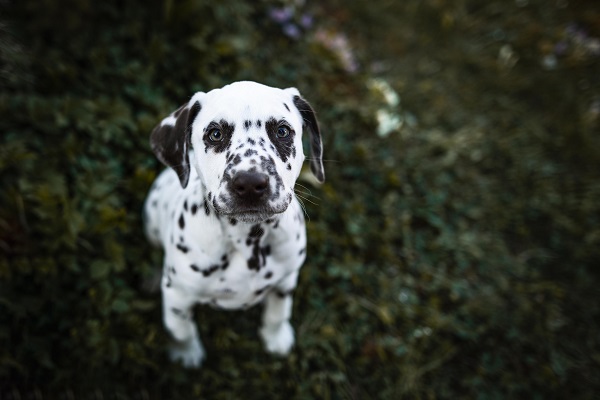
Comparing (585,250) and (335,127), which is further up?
(335,127)

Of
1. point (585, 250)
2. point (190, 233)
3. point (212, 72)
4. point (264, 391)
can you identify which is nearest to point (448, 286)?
point (585, 250)

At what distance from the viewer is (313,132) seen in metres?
2.49

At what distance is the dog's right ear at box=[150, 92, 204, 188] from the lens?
7.27 ft

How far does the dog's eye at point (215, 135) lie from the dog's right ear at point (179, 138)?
20 centimetres

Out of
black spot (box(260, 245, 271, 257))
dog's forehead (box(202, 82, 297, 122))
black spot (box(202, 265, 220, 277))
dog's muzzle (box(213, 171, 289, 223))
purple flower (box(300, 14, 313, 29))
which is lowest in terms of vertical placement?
black spot (box(202, 265, 220, 277))

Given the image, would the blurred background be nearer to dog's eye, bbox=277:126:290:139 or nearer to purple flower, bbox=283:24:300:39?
purple flower, bbox=283:24:300:39

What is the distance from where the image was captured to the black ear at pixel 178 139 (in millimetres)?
2221

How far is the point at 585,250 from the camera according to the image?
434 cm

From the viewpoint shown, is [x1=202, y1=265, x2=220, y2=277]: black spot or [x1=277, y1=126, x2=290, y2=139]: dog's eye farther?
[x1=202, y1=265, x2=220, y2=277]: black spot

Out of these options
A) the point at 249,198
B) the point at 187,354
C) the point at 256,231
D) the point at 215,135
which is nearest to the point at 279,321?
the point at 187,354

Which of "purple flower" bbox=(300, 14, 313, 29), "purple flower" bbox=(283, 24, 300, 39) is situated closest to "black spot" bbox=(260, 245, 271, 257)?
"purple flower" bbox=(283, 24, 300, 39)

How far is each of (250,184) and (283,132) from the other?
1.41ft

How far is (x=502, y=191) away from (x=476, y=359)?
2056mm

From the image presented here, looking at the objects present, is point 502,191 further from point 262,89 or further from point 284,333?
point 262,89
